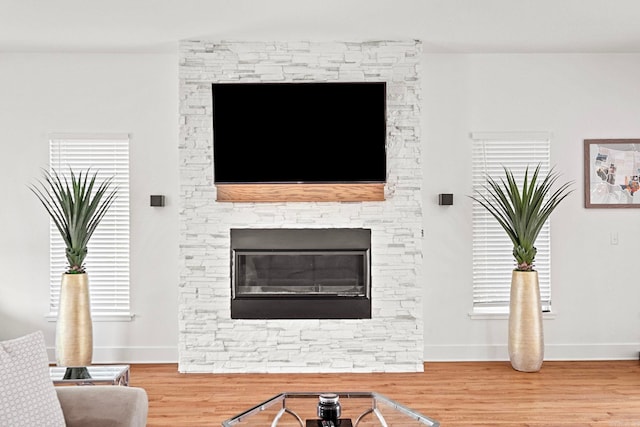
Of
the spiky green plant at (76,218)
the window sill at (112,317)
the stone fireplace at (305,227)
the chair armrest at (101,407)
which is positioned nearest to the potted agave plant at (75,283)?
the spiky green plant at (76,218)

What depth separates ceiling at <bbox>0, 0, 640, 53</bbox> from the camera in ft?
13.2

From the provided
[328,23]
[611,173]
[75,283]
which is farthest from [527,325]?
[75,283]

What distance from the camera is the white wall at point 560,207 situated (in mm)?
5301

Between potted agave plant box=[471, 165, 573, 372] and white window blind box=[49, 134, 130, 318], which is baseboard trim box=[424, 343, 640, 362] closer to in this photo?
potted agave plant box=[471, 165, 573, 372]

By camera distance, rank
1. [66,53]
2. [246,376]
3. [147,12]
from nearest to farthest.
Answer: [147,12]
[246,376]
[66,53]

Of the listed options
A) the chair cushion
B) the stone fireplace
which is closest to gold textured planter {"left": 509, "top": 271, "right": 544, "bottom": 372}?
the stone fireplace

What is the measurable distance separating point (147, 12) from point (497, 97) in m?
3.02

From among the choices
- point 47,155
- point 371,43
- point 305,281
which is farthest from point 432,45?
point 47,155

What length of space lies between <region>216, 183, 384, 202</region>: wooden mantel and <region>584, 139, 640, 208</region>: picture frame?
1903 mm

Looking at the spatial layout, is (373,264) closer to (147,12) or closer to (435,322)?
(435,322)

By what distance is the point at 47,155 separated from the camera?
527 centimetres

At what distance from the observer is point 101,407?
2447 millimetres

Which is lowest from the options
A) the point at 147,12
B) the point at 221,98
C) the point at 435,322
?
the point at 435,322

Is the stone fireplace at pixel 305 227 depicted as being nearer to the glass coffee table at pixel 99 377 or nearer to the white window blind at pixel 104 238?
the white window blind at pixel 104 238
